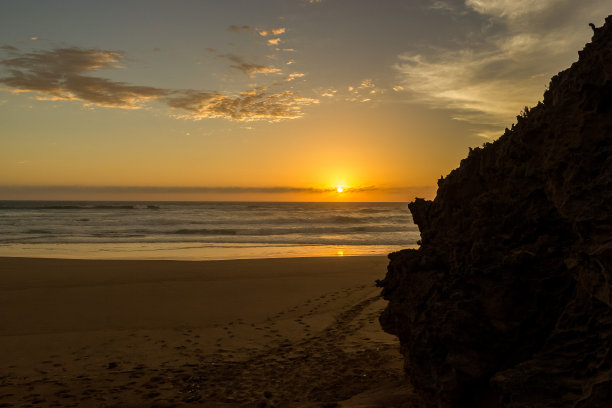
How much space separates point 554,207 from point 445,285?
1059mm

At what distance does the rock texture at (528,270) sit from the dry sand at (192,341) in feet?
4.24

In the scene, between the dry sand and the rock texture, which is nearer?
the rock texture

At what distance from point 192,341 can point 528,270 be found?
543 centimetres

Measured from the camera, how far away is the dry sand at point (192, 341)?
4945 mm

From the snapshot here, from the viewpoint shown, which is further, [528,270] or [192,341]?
[192,341]

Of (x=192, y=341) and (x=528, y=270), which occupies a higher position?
(x=528, y=270)

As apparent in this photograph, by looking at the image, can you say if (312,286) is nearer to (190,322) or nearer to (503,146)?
(190,322)

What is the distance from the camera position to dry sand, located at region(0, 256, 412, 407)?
494 centimetres

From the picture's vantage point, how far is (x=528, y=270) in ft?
10.5

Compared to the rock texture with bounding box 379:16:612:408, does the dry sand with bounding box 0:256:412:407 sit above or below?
below

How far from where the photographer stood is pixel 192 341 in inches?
274

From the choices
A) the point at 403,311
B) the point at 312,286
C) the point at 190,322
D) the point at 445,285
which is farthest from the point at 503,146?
the point at 312,286

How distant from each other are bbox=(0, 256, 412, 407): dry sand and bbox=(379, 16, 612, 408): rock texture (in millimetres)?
1291

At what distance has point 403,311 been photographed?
4082 mm
